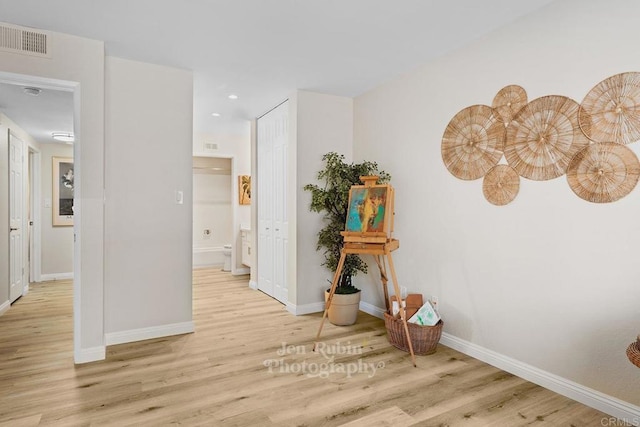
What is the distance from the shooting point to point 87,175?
2.82 m

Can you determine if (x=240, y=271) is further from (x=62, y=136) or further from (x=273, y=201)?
(x=62, y=136)

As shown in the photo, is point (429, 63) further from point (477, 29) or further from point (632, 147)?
point (632, 147)

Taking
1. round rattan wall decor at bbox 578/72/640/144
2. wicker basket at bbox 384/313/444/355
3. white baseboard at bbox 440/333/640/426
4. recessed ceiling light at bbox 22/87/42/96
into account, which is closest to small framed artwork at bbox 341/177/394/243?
wicker basket at bbox 384/313/444/355

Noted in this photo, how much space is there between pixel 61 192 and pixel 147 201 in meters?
4.01

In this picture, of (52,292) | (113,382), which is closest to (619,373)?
(113,382)

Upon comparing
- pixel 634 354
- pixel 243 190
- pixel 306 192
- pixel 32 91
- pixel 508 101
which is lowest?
pixel 634 354

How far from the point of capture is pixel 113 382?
247cm

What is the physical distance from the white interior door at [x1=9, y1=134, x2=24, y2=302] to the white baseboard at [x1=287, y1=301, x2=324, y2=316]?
3.54m

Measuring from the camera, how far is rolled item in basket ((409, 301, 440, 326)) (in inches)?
116

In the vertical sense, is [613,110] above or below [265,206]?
above

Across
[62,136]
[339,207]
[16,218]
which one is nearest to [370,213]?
[339,207]

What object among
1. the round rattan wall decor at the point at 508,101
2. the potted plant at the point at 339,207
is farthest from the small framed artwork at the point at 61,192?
the round rattan wall decor at the point at 508,101

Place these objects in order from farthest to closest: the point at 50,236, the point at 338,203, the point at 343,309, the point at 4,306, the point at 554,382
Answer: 1. the point at 50,236
2. the point at 4,306
3. the point at 338,203
4. the point at 343,309
5. the point at 554,382

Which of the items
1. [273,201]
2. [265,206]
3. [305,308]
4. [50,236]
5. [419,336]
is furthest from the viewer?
[50,236]
